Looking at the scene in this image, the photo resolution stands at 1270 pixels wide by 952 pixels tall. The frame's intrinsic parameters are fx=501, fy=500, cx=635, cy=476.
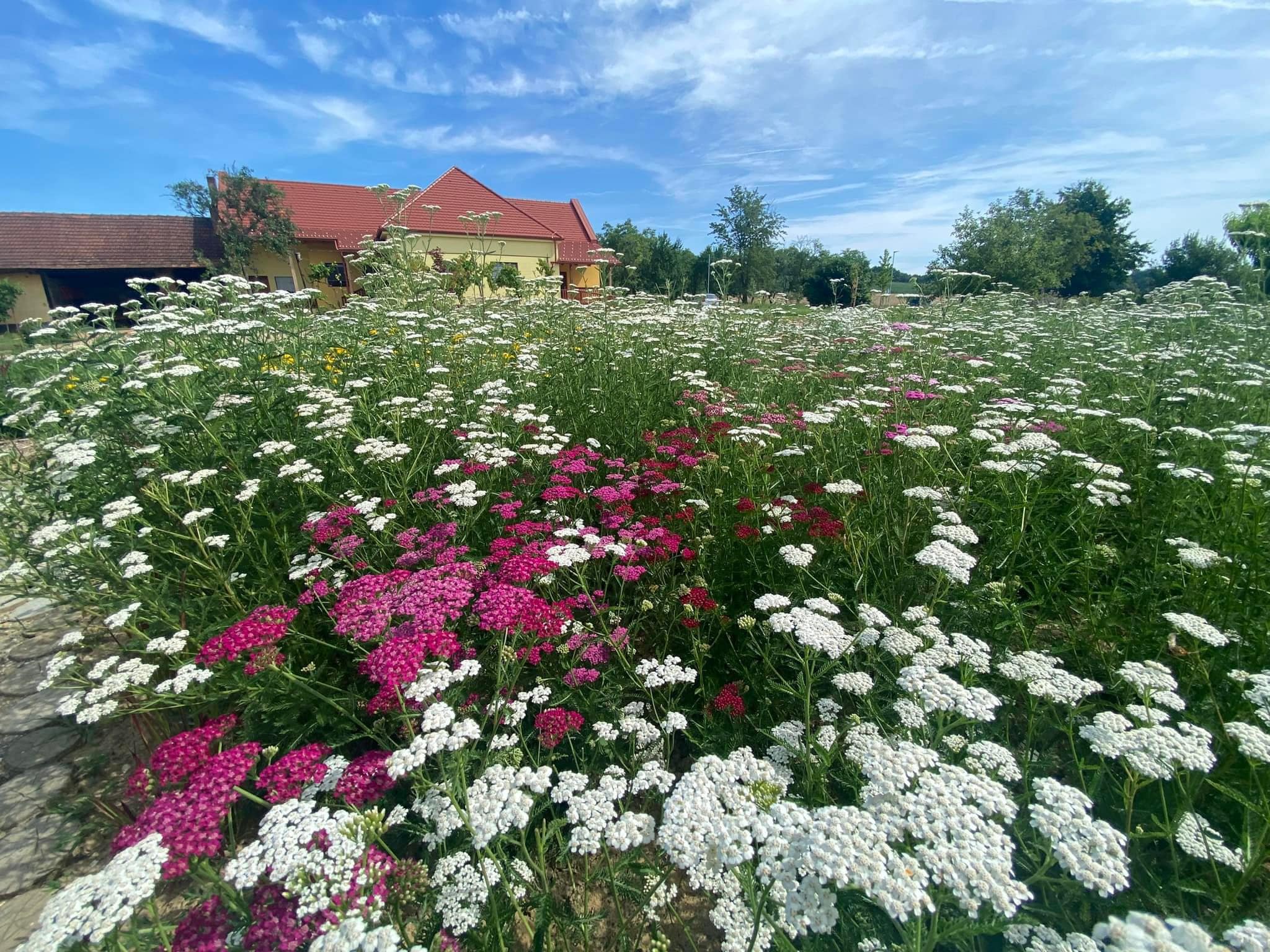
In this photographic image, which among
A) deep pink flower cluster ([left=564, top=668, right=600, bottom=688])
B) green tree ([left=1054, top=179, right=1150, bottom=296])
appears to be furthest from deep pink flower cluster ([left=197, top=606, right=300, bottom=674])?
green tree ([left=1054, top=179, right=1150, bottom=296])

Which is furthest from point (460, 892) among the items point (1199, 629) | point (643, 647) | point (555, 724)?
point (1199, 629)

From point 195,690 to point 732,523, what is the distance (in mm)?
2834

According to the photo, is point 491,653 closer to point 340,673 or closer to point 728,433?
point 340,673

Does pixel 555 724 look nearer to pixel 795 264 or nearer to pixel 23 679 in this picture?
pixel 23 679

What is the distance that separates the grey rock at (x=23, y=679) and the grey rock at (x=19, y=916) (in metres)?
1.70

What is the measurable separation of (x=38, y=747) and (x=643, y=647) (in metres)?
3.56

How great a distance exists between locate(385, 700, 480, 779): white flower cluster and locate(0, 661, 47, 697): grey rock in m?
3.75

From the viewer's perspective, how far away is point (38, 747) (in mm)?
2904

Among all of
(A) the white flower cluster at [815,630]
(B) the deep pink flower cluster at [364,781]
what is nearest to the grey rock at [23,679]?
(B) the deep pink flower cluster at [364,781]

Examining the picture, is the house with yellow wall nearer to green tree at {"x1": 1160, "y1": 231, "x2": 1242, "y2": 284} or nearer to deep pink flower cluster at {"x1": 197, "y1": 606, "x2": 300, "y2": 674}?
deep pink flower cluster at {"x1": 197, "y1": 606, "x2": 300, "y2": 674}

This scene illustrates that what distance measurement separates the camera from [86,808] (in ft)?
8.02

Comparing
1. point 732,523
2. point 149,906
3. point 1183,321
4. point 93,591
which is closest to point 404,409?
point 93,591

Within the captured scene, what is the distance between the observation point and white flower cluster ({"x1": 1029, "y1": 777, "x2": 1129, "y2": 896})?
1.08 meters

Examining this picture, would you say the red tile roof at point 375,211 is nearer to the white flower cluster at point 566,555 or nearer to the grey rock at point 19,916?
the white flower cluster at point 566,555
